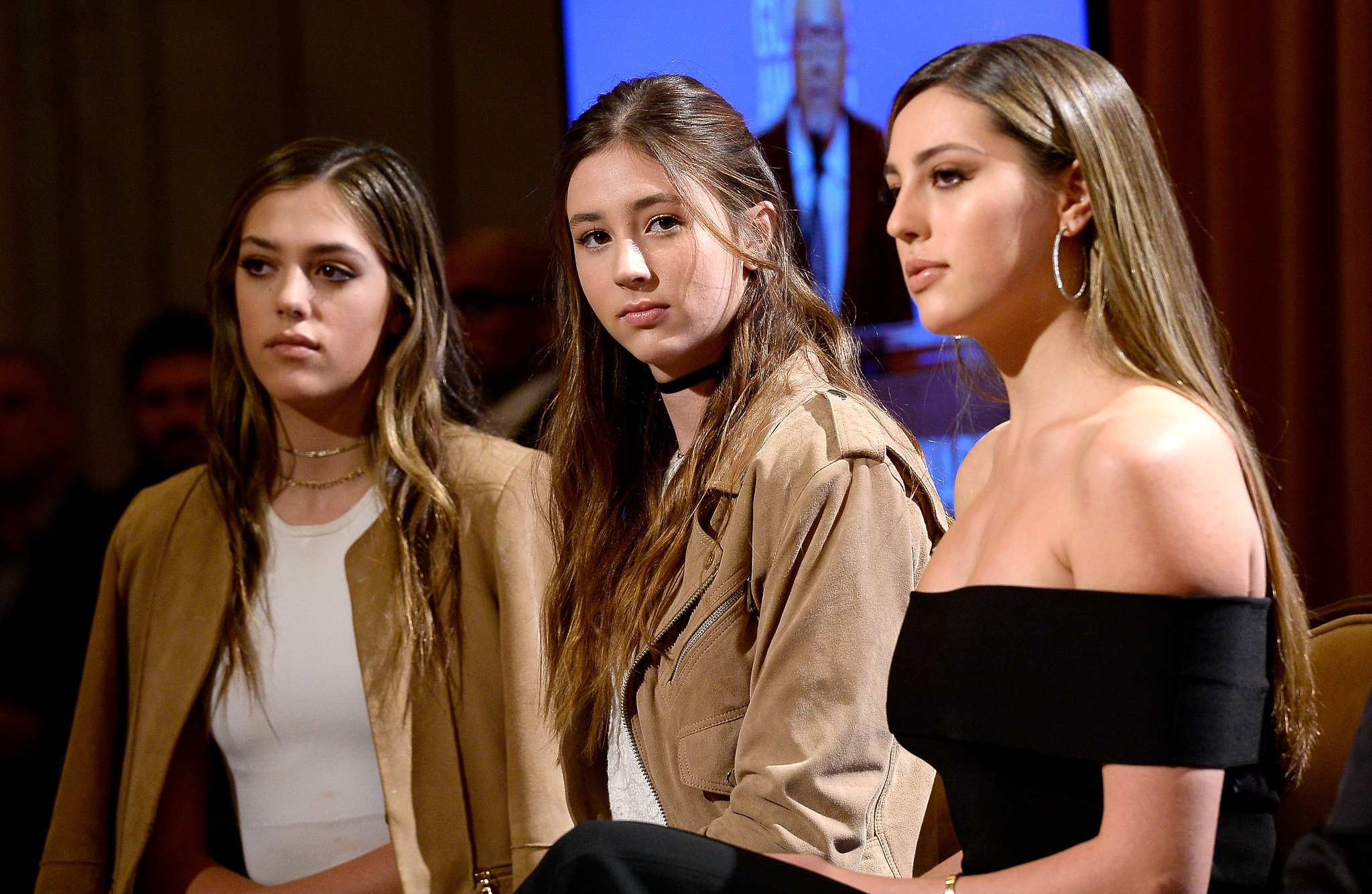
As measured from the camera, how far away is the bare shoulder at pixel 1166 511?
1.04 metres

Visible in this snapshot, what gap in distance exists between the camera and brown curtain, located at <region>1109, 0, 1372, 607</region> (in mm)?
2113

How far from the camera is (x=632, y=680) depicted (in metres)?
1.57

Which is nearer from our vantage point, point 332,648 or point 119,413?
point 332,648

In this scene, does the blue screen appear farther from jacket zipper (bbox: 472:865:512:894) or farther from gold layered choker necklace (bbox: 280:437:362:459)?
jacket zipper (bbox: 472:865:512:894)

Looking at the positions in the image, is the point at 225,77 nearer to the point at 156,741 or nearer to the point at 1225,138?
the point at 156,741

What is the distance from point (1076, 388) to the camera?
120 cm

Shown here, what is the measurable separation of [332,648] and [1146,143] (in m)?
1.31

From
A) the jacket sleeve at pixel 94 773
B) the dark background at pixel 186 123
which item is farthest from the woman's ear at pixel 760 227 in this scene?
the dark background at pixel 186 123

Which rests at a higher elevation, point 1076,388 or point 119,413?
point 1076,388

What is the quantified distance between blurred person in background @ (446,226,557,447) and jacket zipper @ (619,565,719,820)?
134 cm

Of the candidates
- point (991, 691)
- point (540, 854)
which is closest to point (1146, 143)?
point (991, 691)

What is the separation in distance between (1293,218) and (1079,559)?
1.37 meters

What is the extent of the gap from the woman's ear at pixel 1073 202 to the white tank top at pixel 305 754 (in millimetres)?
1182

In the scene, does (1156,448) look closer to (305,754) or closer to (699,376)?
(699,376)
